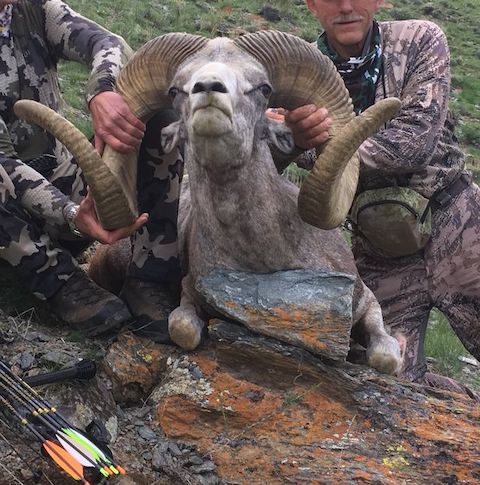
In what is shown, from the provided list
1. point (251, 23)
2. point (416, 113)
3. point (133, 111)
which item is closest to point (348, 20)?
point (416, 113)

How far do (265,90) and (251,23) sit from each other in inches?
821

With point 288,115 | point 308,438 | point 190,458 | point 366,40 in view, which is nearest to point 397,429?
point 308,438

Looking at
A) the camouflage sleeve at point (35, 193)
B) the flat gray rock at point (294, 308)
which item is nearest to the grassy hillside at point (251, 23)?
the camouflage sleeve at point (35, 193)

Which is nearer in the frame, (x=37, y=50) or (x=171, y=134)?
(x=171, y=134)

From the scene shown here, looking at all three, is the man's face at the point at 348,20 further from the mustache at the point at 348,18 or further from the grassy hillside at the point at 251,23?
the grassy hillside at the point at 251,23

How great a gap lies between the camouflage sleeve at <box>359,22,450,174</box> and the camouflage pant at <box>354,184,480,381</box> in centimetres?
84

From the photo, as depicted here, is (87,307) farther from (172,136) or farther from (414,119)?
(414,119)

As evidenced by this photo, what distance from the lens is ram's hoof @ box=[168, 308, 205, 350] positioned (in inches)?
175

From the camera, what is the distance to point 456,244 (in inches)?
238

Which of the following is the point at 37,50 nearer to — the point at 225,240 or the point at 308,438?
the point at 225,240

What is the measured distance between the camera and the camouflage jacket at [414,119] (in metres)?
5.22

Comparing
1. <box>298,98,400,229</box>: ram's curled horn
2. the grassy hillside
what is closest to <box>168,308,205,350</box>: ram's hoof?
<box>298,98,400,229</box>: ram's curled horn

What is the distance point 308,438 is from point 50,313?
6.51ft

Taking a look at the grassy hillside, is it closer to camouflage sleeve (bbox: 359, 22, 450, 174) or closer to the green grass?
the green grass
